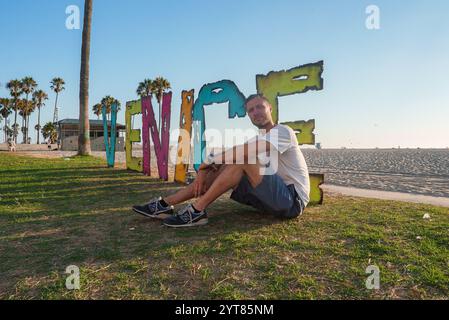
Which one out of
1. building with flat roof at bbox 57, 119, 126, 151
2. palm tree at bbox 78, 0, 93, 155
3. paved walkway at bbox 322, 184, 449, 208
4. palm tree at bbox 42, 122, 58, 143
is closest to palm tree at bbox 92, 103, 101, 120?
palm tree at bbox 42, 122, 58, 143

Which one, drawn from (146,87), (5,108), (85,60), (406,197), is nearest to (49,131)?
(5,108)

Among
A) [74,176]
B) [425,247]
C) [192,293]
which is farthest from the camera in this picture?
[74,176]

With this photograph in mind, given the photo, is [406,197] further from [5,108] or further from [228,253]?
[5,108]

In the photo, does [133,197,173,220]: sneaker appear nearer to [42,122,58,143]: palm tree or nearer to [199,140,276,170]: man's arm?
[199,140,276,170]: man's arm

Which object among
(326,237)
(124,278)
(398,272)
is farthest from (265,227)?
(124,278)

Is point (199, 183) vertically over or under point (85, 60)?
under

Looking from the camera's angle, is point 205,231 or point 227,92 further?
point 227,92

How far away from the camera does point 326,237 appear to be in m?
3.71

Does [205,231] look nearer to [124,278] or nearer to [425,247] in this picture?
[124,278]

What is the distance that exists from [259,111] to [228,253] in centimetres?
181

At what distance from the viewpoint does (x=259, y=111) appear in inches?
165

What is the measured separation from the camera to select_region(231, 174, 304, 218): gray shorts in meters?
3.82

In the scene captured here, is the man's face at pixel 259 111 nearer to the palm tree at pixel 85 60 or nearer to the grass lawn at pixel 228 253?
the grass lawn at pixel 228 253
